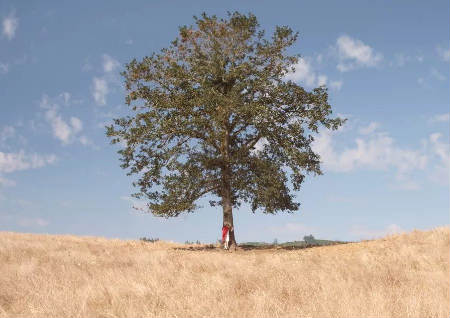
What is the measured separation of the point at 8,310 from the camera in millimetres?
10453

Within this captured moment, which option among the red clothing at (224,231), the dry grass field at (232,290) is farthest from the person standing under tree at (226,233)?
the dry grass field at (232,290)

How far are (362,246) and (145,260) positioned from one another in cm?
1176

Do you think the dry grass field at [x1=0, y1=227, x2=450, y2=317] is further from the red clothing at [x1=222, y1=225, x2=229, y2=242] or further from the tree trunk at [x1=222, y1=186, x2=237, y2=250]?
the tree trunk at [x1=222, y1=186, x2=237, y2=250]

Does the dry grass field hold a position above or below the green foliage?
below

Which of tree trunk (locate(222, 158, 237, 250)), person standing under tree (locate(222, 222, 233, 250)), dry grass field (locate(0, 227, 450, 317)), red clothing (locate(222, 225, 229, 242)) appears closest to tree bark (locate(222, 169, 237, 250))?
tree trunk (locate(222, 158, 237, 250))

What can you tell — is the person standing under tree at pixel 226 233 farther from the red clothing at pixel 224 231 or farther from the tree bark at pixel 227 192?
the tree bark at pixel 227 192

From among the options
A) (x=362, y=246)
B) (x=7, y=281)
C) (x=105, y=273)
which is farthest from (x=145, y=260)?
(x=362, y=246)

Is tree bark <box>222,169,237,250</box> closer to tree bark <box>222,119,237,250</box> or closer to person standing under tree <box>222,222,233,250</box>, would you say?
tree bark <box>222,119,237,250</box>

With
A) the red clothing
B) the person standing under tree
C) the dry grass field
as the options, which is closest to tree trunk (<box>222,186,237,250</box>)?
the person standing under tree

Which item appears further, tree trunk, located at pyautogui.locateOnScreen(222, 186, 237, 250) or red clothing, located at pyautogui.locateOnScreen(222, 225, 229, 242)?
tree trunk, located at pyautogui.locateOnScreen(222, 186, 237, 250)

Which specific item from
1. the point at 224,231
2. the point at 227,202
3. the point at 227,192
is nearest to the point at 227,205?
the point at 227,202

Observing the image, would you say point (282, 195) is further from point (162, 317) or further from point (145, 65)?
point (162, 317)

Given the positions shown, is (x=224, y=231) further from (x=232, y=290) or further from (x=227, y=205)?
(x=232, y=290)

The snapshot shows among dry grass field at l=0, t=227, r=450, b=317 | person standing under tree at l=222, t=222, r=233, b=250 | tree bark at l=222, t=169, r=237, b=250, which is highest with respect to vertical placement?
tree bark at l=222, t=169, r=237, b=250
